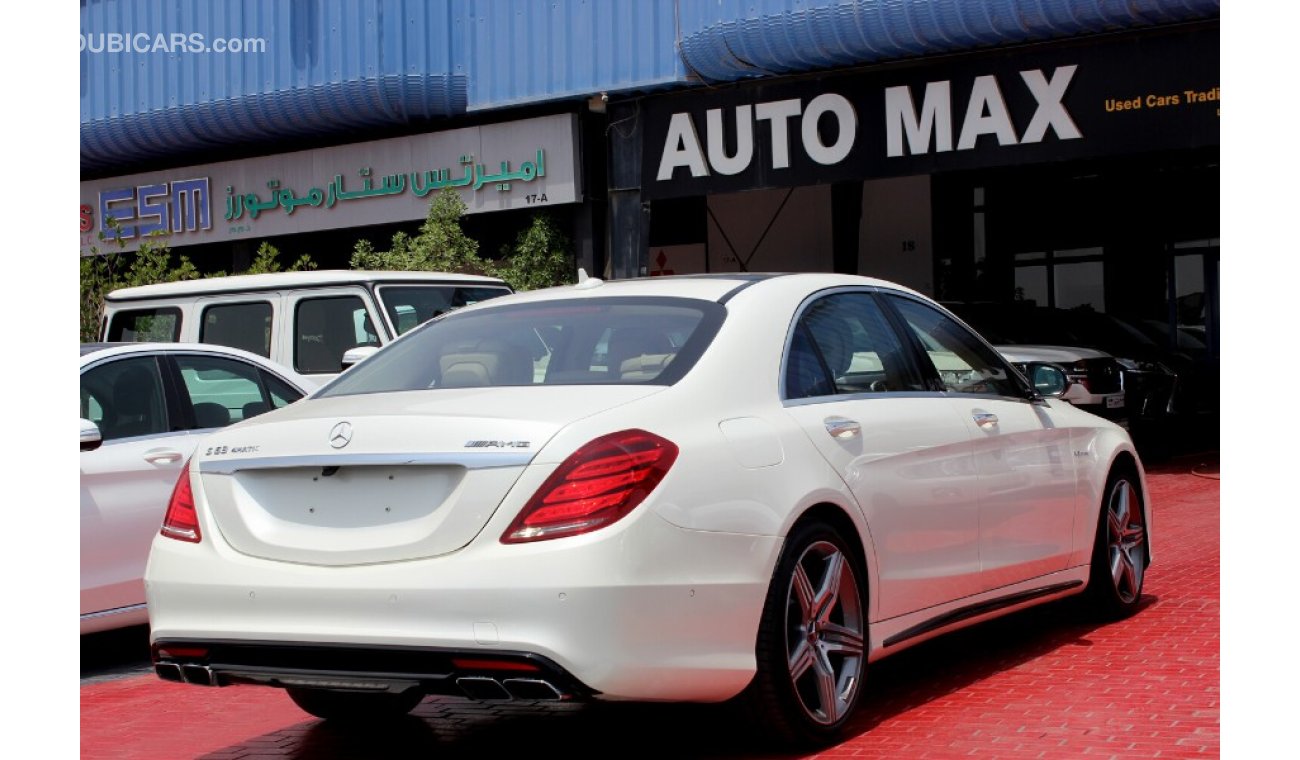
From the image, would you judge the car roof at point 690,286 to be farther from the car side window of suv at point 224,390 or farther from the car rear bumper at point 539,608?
the car side window of suv at point 224,390

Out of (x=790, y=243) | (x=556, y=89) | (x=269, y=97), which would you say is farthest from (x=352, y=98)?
(x=790, y=243)

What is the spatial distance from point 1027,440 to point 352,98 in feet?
62.3

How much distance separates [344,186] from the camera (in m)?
25.6

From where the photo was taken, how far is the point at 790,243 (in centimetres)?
2895

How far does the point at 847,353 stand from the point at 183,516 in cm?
233

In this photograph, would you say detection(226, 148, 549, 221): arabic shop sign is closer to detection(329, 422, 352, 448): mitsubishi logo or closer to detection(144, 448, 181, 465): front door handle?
detection(144, 448, 181, 465): front door handle

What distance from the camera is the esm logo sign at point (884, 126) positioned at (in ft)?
60.2

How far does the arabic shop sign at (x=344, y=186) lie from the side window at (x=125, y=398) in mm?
14766

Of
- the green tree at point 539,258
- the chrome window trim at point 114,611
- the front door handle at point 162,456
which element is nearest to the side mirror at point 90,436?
the front door handle at point 162,456

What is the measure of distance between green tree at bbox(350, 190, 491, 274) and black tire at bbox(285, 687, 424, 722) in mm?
15401

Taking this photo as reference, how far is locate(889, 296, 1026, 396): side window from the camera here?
6594mm

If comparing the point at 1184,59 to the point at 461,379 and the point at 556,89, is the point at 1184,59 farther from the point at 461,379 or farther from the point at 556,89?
the point at 461,379

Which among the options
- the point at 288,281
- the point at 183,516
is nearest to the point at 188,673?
the point at 183,516
